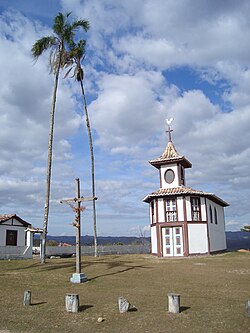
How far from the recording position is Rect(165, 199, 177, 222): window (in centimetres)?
2874

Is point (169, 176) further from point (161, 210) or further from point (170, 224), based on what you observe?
point (170, 224)

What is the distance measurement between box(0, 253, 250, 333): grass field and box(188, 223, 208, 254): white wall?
390 inches


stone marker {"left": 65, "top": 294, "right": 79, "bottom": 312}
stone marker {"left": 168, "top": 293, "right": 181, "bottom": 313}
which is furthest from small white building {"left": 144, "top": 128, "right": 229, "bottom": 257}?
stone marker {"left": 65, "top": 294, "right": 79, "bottom": 312}

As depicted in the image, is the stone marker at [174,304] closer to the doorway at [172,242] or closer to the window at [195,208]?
the doorway at [172,242]

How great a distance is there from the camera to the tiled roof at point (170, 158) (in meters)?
30.3

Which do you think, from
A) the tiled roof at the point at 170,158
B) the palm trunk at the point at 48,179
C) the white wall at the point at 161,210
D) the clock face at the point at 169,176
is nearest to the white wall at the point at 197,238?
the white wall at the point at 161,210

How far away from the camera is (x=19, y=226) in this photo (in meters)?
34.8

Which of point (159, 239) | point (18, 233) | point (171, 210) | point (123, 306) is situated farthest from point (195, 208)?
point (123, 306)

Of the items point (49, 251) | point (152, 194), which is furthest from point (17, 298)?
point (49, 251)

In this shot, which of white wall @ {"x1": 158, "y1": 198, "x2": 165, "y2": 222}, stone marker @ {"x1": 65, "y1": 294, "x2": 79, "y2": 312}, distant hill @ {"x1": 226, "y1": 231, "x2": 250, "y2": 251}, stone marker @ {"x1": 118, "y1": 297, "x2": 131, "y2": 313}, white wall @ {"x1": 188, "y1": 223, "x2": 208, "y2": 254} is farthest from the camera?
distant hill @ {"x1": 226, "y1": 231, "x2": 250, "y2": 251}

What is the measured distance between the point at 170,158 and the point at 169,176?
162cm

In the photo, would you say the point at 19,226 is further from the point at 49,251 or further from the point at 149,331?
the point at 149,331

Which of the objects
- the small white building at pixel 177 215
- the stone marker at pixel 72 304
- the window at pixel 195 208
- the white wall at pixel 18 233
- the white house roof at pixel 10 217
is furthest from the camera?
the white house roof at pixel 10 217

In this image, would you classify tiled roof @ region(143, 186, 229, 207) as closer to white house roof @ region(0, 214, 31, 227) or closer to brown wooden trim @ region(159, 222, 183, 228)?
brown wooden trim @ region(159, 222, 183, 228)
